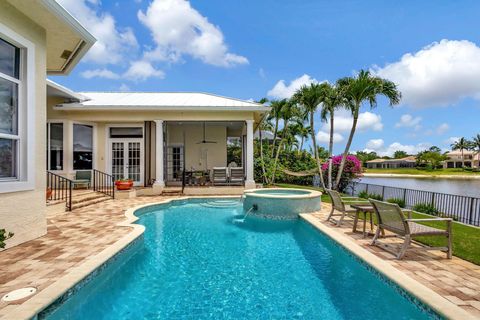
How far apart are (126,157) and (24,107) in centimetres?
956

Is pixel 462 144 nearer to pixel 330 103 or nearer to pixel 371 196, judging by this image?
pixel 330 103

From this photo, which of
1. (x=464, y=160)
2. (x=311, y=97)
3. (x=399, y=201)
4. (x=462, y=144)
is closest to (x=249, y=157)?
(x=311, y=97)

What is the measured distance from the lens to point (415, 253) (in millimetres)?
4977

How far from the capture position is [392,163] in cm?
8325

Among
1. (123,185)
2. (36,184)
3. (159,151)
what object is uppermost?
(159,151)

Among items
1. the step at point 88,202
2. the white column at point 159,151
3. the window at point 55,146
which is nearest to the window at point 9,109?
the step at point 88,202

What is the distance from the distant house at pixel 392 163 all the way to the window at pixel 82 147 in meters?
85.1

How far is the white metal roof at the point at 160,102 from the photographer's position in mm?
13461

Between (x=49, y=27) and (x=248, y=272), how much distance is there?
6.45 meters

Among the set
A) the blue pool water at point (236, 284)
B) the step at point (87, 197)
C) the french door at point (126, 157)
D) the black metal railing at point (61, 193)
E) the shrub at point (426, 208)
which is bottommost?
the blue pool water at point (236, 284)

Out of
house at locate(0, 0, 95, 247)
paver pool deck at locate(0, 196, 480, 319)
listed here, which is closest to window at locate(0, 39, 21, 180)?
house at locate(0, 0, 95, 247)

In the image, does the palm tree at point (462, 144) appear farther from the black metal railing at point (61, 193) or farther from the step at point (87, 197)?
the black metal railing at point (61, 193)

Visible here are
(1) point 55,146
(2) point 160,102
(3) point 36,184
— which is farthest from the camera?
(2) point 160,102

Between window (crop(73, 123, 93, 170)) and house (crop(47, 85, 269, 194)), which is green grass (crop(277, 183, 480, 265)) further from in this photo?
window (crop(73, 123, 93, 170))
